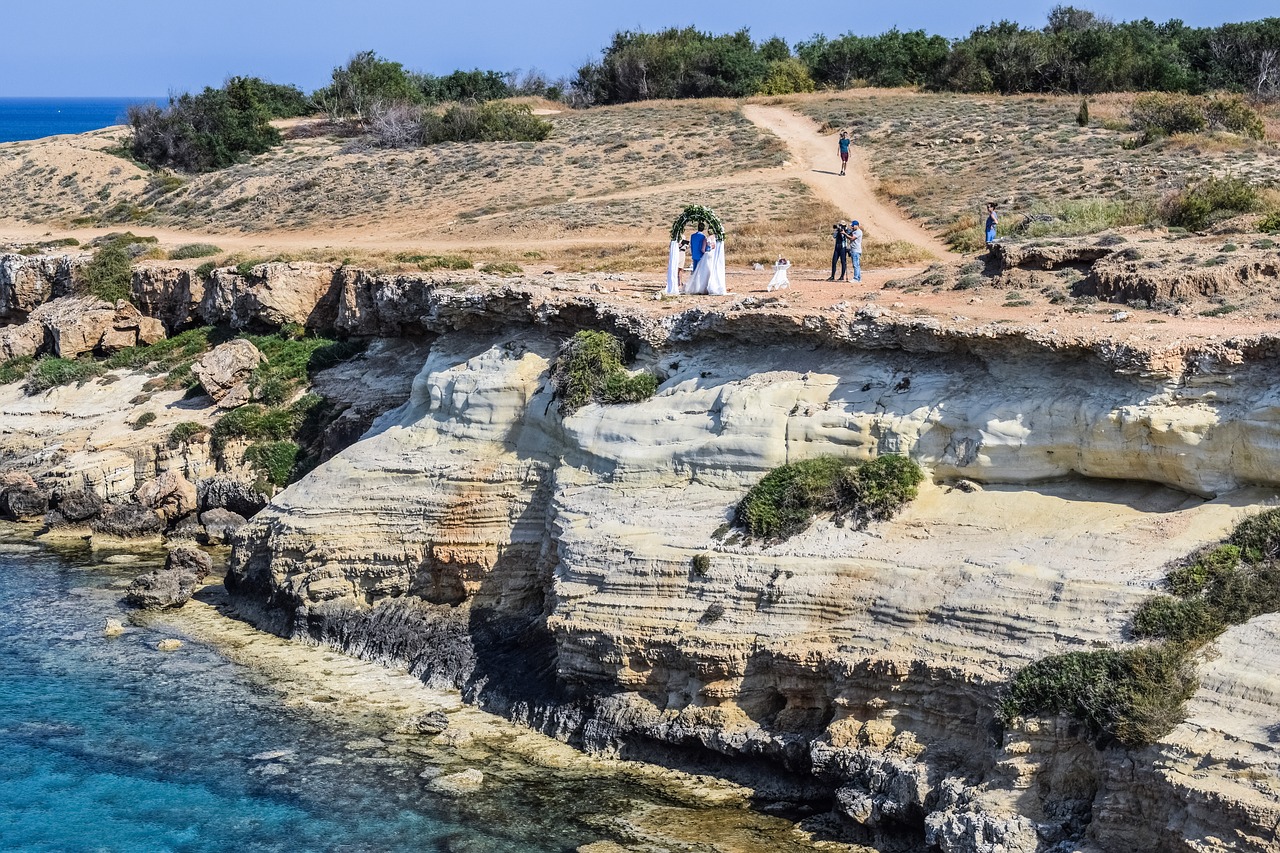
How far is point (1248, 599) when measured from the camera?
15.1 meters

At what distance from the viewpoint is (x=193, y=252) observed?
40719 millimetres

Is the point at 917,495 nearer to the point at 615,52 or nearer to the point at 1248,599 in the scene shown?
the point at 1248,599

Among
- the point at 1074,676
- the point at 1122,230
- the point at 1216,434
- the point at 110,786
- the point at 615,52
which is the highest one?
the point at 615,52

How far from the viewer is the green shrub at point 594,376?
21719 millimetres

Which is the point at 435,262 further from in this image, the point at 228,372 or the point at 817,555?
the point at 817,555

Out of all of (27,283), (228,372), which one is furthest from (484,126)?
(228,372)

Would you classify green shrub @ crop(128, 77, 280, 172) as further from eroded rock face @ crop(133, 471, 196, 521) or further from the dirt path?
eroded rock face @ crop(133, 471, 196, 521)

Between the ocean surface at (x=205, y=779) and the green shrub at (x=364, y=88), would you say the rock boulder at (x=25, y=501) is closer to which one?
the ocean surface at (x=205, y=779)

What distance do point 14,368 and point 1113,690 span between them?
1269 inches

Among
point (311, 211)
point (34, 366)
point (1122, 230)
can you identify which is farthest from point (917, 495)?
point (311, 211)

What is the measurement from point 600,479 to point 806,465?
11.5ft

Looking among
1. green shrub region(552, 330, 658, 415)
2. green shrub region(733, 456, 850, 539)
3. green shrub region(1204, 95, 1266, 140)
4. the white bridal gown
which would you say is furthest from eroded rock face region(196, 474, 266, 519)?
green shrub region(1204, 95, 1266, 140)

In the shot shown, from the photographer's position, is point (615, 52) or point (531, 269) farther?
point (615, 52)

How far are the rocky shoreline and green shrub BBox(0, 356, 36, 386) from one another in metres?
15.4
